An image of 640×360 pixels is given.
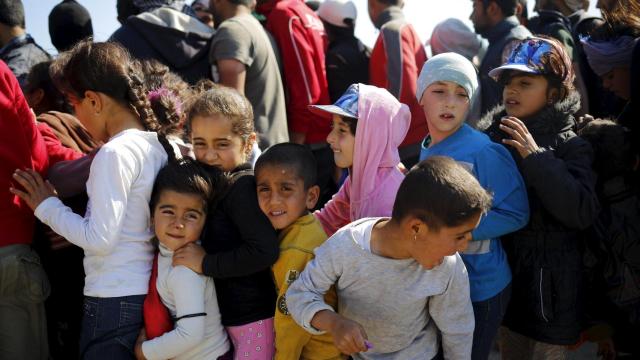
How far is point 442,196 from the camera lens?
6.75ft

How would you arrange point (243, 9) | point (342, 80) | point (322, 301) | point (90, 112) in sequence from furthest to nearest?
point (342, 80) < point (243, 9) < point (90, 112) < point (322, 301)

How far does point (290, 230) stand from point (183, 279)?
1.57 feet

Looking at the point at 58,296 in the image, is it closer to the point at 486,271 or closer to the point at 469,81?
the point at 486,271

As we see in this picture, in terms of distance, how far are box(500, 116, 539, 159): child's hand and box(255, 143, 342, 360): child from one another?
91cm

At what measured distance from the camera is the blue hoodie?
2498 mm

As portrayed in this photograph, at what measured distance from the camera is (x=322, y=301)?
2.19 metres

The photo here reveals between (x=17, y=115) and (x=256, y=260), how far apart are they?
1220 millimetres

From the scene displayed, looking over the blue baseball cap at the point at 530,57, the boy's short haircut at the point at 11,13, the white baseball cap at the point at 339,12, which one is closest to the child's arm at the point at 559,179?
the blue baseball cap at the point at 530,57

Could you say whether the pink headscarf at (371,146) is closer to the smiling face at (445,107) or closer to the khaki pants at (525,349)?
the smiling face at (445,107)

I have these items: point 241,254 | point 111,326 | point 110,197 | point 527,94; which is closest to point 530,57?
point 527,94

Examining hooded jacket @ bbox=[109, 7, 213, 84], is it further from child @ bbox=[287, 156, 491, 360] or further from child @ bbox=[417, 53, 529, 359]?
child @ bbox=[287, 156, 491, 360]

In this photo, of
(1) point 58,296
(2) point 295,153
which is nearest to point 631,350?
(2) point 295,153

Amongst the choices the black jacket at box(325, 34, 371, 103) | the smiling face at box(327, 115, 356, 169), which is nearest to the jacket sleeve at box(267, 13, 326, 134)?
the black jacket at box(325, 34, 371, 103)

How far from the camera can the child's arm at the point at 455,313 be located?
7.34 feet
